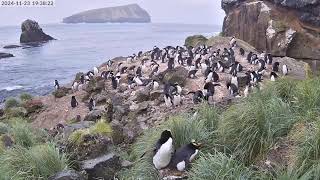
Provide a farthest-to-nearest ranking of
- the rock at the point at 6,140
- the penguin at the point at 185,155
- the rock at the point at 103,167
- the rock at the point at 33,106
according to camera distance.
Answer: the rock at the point at 33,106, the rock at the point at 6,140, the rock at the point at 103,167, the penguin at the point at 185,155

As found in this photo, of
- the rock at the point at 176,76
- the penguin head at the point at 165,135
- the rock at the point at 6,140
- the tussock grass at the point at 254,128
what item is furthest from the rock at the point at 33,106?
the tussock grass at the point at 254,128

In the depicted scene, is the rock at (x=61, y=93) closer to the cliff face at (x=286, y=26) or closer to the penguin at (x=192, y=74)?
the penguin at (x=192, y=74)

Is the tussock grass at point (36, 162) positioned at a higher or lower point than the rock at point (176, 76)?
higher

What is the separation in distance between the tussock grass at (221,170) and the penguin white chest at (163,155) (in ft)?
2.93

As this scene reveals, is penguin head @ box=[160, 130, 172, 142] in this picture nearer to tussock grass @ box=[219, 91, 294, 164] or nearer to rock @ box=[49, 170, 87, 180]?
tussock grass @ box=[219, 91, 294, 164]

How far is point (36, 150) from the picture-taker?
7.84 meters

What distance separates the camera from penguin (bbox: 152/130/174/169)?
7.06m

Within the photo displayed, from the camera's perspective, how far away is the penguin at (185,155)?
22.7ft

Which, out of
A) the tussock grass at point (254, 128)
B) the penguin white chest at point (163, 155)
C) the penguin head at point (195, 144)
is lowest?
the penguin white chest at point (163, 155)

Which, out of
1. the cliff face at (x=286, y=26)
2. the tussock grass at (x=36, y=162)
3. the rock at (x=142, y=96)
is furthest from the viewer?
the cliff face at (x=286, y=26)

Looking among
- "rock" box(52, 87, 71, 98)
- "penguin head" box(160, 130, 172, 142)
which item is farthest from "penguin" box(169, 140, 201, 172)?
"rock" box(52, 87, 71, 98)

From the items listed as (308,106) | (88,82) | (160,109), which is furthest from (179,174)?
(88,82)

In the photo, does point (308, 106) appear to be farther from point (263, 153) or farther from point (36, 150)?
point (36, 150)

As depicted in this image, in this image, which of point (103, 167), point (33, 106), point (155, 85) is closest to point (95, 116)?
point (155, 85)
